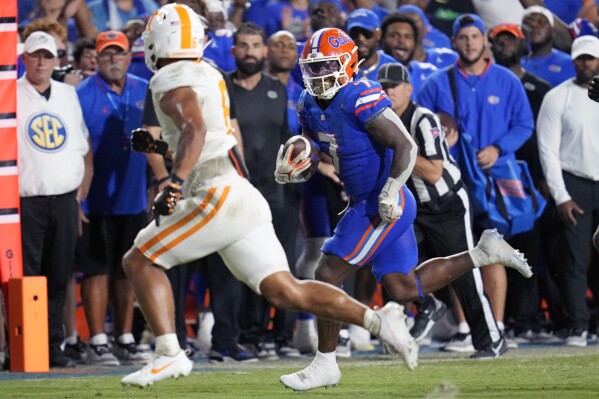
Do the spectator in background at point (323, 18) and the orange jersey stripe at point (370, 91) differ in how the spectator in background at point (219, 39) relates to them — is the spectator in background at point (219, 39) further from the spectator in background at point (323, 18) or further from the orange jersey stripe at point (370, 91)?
the orange jersey stripe at point (370, 91)

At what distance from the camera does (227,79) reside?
11414 mm

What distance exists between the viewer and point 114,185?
1152 centimetres

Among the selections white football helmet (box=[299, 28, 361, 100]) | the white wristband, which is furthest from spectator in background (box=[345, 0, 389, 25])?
the white wristband

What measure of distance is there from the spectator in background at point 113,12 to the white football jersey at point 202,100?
21.8 feet

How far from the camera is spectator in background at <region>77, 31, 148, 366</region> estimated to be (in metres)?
11.5

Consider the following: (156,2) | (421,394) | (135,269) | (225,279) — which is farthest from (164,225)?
(156,2)

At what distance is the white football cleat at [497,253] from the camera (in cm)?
934

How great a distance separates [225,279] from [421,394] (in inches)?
141

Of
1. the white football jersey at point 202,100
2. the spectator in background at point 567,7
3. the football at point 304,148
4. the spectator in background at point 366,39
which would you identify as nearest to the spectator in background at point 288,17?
the spectator in background at point 366,39

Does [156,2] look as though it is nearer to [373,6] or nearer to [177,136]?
[373,6]

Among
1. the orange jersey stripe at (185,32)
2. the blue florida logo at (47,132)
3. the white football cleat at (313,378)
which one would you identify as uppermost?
the orange jersey stripe at (185,32)

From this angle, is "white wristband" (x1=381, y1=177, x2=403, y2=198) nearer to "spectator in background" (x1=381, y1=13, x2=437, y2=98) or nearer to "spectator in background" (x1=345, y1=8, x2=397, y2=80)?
"spectator in background" (x1=345, y1=8, x2=397, y2=80)

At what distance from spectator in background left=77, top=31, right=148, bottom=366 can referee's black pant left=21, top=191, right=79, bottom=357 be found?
1.31 ft

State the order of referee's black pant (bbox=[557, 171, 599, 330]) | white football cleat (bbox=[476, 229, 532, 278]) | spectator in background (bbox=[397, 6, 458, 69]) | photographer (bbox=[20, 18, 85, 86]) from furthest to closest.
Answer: spectator in background (bbox=[397, 6, 458, 69]) < referee's black pant (bbox=[557, 171, 599, 330]) < photographer (bbox=[20, 18, 85, 86]) < white football cleat (bbox=[476, 229, 532, 278])
